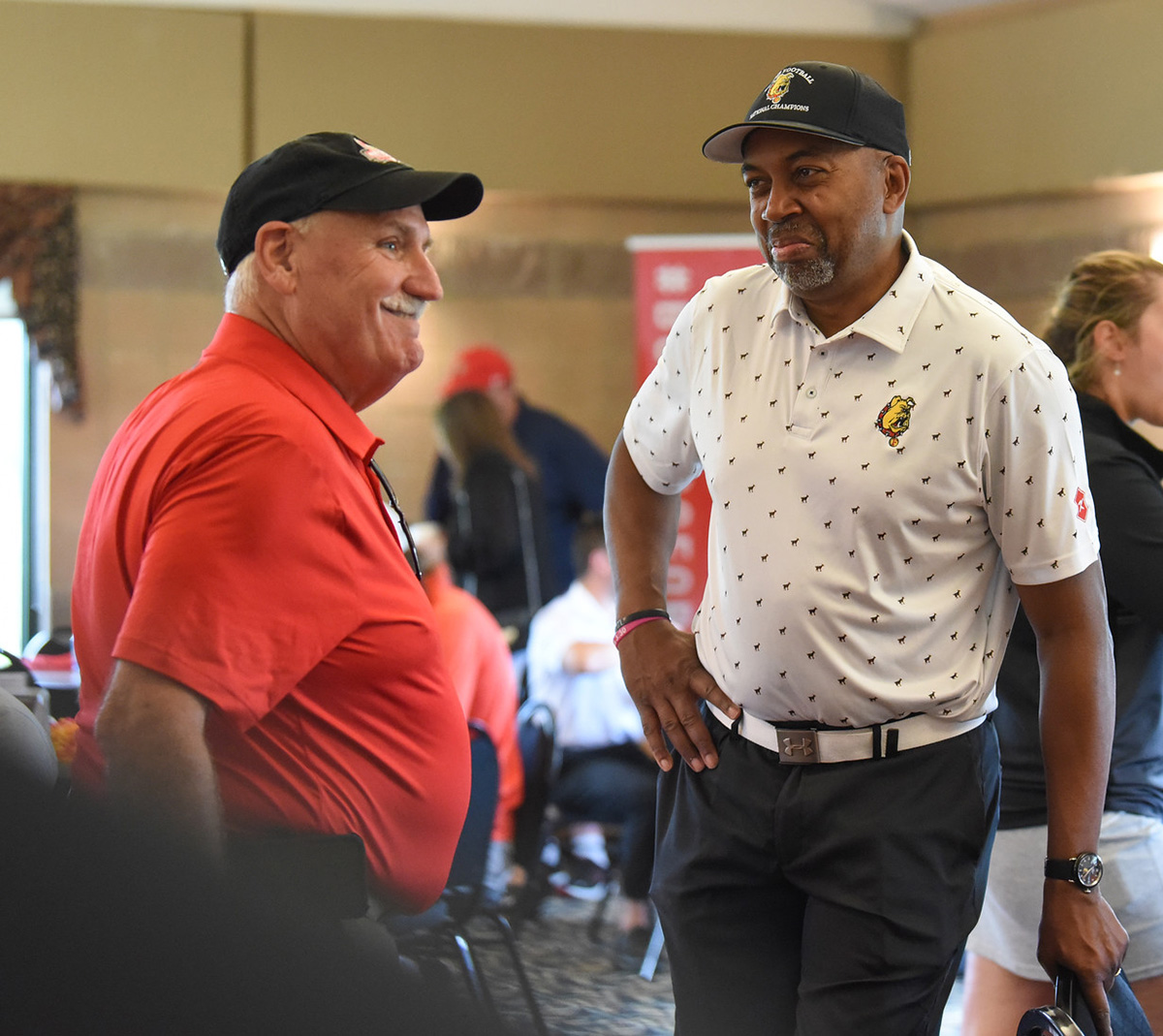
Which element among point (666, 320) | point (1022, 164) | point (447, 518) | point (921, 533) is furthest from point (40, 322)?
point (921, 533)

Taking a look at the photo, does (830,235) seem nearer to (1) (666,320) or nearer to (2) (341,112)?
(1) (666,320)

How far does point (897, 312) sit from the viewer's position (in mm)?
1425

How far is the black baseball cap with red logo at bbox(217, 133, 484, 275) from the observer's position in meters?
1.41

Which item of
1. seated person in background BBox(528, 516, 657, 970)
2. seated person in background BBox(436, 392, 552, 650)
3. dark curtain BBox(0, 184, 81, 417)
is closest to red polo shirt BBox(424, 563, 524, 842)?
seated person in background BBox(528, 516, 657, 970)

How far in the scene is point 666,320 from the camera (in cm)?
516

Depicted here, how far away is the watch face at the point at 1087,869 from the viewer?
56.0 inches

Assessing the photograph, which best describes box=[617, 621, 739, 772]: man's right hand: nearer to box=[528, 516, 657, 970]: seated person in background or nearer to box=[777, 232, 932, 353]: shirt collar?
box=[777, 232, 932, 353]: shirt collar

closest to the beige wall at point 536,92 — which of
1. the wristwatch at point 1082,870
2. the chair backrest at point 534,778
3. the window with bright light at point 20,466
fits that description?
the window with bright light at point 20,466

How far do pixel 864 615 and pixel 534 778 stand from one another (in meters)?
2.81

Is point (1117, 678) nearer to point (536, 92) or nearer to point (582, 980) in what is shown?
point (582, 980)

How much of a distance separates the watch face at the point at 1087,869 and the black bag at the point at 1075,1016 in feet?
0.33

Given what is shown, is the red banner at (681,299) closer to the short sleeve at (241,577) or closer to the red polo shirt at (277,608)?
the red polo shirt at (277,608)

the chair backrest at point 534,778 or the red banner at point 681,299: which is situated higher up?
the red banner at point 681,299

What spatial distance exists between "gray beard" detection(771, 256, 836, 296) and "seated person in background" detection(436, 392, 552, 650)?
3418 millimetres
